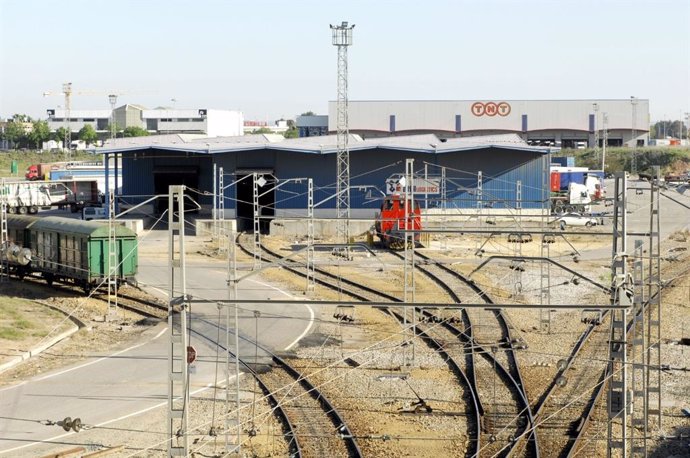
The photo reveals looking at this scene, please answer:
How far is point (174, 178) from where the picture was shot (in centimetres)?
6184

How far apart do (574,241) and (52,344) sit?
3162 cm

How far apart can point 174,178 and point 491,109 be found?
50.8 m

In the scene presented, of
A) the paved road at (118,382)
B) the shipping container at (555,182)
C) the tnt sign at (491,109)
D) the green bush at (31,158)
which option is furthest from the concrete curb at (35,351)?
the green bush at (31,158)

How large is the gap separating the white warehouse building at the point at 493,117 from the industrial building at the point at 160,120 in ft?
130

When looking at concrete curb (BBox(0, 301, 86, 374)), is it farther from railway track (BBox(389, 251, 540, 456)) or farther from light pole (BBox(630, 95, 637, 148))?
light pole (BBox(630, 95, 637, 148))

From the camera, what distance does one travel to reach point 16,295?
3491cm

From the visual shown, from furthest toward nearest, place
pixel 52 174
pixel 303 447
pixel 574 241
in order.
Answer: pixel 52 174 < pixel 574 241 < pixel 303 447

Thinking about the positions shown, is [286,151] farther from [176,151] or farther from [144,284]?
[144,284]

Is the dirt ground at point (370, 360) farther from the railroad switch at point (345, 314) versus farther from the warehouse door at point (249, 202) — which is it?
the warehouse door at point (249, 202)

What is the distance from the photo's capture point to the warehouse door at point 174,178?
60.6 meters

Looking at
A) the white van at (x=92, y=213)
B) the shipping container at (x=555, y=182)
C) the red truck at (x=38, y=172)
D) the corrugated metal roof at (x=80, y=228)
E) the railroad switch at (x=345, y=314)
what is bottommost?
the railroad switch at (x=345, y=314)

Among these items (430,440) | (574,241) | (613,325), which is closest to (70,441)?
(430,440)

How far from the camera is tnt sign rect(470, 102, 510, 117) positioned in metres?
104

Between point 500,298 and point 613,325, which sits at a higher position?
point 613,325
